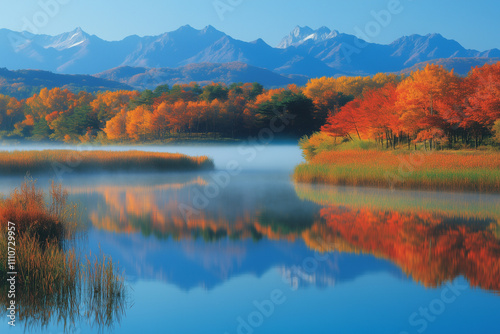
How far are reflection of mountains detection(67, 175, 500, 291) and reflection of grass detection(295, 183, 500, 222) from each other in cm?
5

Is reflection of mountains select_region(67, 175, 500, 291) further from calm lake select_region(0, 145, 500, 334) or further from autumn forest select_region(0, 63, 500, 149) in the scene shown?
autumn forest select_region(0, 63, 500, 149)

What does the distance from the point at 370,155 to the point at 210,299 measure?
26747mm

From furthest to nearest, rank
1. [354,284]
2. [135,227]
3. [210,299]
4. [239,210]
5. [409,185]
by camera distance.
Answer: [409,185], [239,210], [135,227], [354,284], [210,299]

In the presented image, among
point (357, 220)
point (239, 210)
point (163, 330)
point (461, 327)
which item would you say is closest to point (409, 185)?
point (357, 220)

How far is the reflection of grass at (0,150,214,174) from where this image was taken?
33.5 metres

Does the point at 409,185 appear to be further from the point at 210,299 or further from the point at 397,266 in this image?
the point at 210,299

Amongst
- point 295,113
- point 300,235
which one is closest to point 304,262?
point 300,235

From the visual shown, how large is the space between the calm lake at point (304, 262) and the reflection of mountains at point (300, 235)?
0.05m

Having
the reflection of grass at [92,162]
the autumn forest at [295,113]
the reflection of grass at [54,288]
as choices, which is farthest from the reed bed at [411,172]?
the reflection of grass at [54,288]

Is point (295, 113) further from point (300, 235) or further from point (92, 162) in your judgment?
point (300, 235)

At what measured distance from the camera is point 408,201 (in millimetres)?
23391

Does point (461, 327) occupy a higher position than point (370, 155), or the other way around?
point (370, 155)

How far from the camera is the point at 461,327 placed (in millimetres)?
8984

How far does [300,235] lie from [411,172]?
12.6 m
